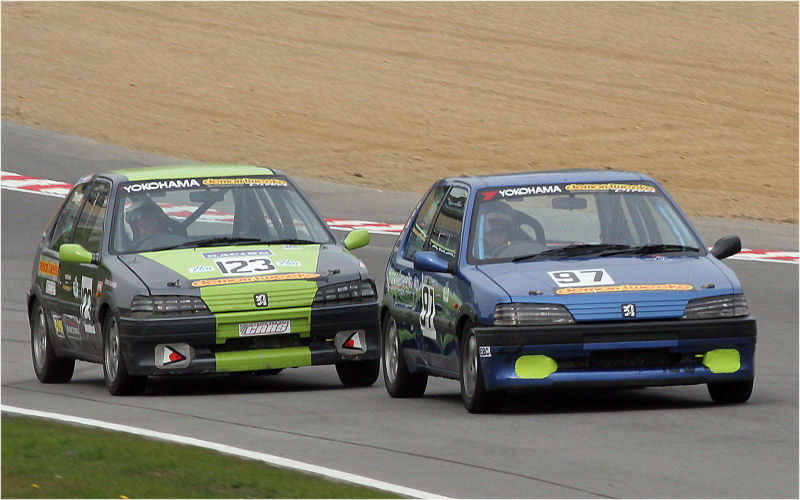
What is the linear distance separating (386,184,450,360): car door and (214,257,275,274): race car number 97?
910 mm

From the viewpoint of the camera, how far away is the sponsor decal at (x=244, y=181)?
13414mm

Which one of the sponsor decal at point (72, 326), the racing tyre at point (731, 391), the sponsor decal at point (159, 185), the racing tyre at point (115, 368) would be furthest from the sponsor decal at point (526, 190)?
the sponsor decal at point (72, 326)

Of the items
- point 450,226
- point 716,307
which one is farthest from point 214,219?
point 716,307

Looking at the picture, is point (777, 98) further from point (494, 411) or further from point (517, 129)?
point (494, 411)

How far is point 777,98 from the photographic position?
34.8 meters

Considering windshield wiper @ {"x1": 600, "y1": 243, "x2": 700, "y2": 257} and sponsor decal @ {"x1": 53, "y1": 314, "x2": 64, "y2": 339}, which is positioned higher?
windshield wiper @ {"x1": 600, "y1": 243, "x2": 700, "y2": 257}

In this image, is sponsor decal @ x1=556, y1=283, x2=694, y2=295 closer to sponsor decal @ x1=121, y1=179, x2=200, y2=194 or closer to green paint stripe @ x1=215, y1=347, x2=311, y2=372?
green paint stripe @ x1=215, y1=347, x2=311, y2=372

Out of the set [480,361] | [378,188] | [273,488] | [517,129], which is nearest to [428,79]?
[517,129]

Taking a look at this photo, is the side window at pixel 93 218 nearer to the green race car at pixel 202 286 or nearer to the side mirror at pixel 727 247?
the green race car at pixel 202 286

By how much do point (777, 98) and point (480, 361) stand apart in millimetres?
25454

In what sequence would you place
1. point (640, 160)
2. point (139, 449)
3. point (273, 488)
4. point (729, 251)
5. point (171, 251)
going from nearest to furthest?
point (273, 488), point (139, 449), point (729, 251), point (171, 251), point (640, 160)

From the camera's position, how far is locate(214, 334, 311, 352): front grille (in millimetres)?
12234

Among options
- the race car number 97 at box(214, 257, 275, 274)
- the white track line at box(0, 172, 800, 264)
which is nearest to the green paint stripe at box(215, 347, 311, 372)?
the race car number 97 at box(214, 257, 275, 274)

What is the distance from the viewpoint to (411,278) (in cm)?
1229
